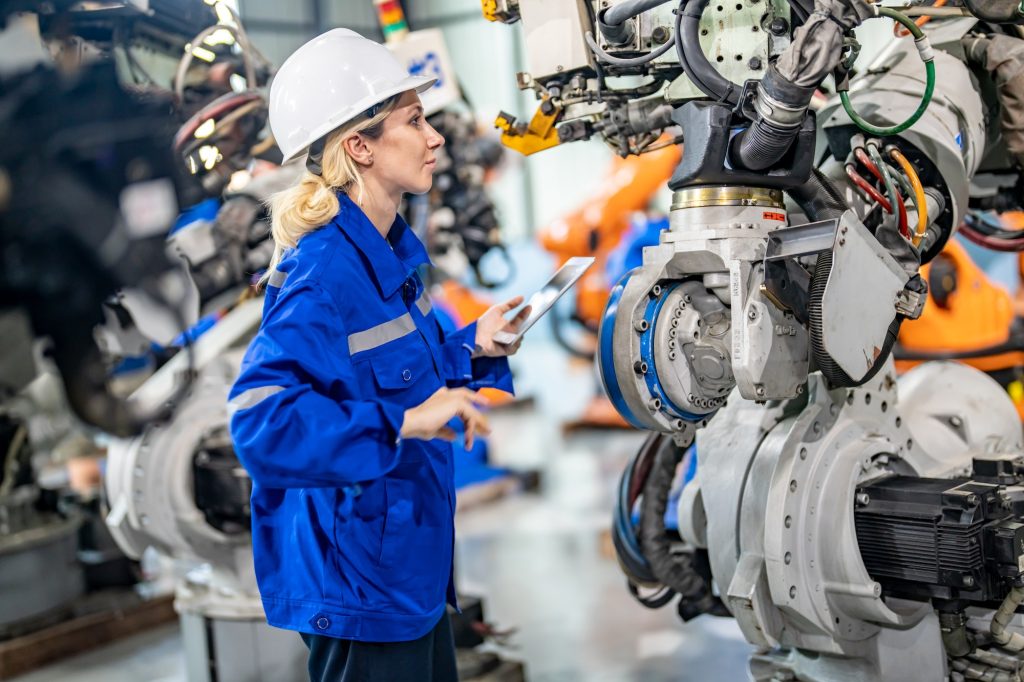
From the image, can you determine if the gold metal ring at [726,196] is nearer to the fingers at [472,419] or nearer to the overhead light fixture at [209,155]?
the fingers at [472,419]

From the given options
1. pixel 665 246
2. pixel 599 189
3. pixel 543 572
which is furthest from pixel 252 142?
pixel 599 189

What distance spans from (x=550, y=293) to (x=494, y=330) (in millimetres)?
154

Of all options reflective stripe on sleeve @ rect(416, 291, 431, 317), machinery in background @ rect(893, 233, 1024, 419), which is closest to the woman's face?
reflective stripe on sleeve @ rect(416, 291, 431, 317)

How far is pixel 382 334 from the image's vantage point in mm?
2014

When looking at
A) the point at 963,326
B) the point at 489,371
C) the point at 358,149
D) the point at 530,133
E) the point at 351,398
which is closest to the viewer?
the point at 351,398

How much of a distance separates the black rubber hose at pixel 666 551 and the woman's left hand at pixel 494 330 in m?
1.04

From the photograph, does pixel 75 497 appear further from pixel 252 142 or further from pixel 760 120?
pixel 760 120

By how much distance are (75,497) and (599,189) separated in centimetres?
449

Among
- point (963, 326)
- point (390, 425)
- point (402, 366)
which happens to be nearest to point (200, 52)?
point (402, 366)

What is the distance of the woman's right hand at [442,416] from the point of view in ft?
5.94

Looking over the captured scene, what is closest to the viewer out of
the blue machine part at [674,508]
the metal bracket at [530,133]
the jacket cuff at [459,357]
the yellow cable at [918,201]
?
the jacket cuff at [459,357]

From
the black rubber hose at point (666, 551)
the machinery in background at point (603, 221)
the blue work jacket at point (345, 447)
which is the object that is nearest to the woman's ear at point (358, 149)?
the blue work jacket at point (345, 447)

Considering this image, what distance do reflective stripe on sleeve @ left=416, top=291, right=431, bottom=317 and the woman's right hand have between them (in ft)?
1.33

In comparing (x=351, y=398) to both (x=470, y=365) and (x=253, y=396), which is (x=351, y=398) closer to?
(x=253, y=396)
